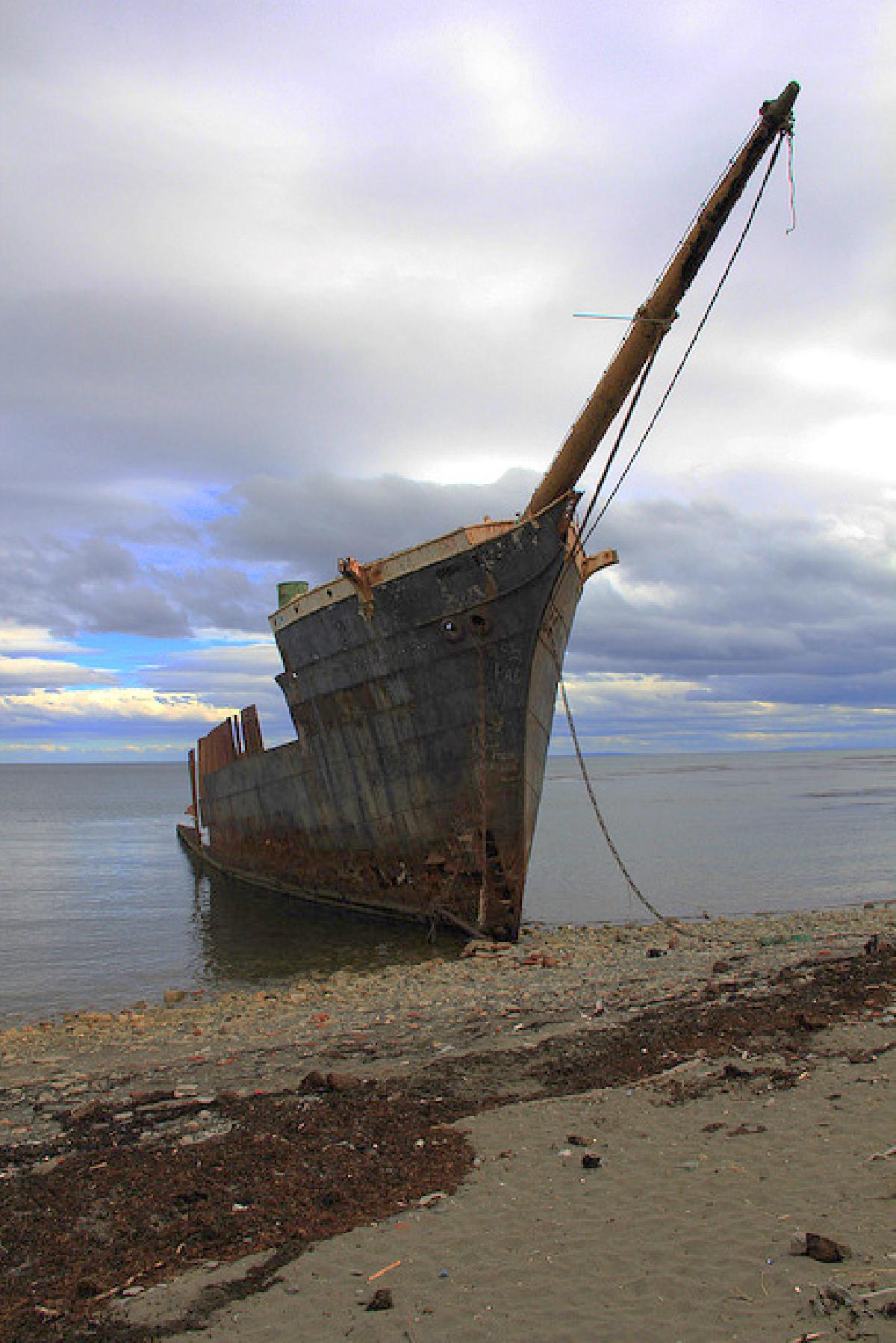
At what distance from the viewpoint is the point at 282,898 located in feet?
62.2

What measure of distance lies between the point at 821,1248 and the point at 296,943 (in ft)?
42.2

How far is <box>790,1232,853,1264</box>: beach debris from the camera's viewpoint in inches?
133

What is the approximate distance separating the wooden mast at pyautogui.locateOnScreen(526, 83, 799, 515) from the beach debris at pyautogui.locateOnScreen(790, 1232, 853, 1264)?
10.1m

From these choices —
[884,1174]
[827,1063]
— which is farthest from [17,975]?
[884,1174]

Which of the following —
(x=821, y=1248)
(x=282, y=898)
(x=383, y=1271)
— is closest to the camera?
(x=821, y=1248)

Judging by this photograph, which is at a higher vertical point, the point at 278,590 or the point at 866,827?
the point at 278,590

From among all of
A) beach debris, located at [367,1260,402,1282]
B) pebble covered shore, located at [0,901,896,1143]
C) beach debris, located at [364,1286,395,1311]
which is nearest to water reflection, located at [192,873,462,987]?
pebble covered shore, located at [0,901,896,1143]

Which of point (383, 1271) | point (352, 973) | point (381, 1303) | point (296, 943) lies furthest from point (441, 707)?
point (381, 1303)

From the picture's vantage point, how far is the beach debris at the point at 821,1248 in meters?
3.38

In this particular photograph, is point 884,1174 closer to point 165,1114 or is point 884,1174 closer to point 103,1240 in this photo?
point 103,1240

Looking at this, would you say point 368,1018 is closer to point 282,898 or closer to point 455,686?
point 455,686

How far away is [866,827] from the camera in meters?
35.6

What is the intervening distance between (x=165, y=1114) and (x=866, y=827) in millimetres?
34873

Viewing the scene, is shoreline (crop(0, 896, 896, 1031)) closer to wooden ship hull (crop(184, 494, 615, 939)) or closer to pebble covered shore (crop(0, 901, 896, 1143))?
pebble covered shore (crop(0, 901, 896, 1143))
